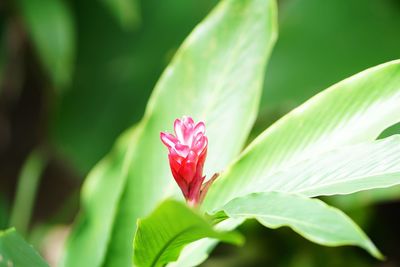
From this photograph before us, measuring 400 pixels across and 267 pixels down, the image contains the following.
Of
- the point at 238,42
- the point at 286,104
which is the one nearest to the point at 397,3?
the point at 286,104

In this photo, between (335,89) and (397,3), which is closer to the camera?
(335,89)

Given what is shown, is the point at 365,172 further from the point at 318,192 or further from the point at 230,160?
the point at 230,160

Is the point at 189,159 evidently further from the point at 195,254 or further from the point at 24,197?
the point at 24,197

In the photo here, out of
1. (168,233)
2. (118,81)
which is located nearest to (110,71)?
(118,81)

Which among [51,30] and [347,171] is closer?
[347,171]

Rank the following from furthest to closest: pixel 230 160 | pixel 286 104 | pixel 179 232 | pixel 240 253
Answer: pixel 240 253
pixel 286 104
pixel 230 160
pixel 179 232

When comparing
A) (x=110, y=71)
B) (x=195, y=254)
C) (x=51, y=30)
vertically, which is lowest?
(x=195, y=254)

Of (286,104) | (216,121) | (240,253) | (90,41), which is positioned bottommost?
(240,253)

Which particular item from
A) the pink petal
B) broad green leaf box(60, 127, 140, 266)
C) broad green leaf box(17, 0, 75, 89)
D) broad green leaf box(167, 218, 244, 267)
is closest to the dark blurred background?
broad green leaf box(17, 0, 75, 89)
